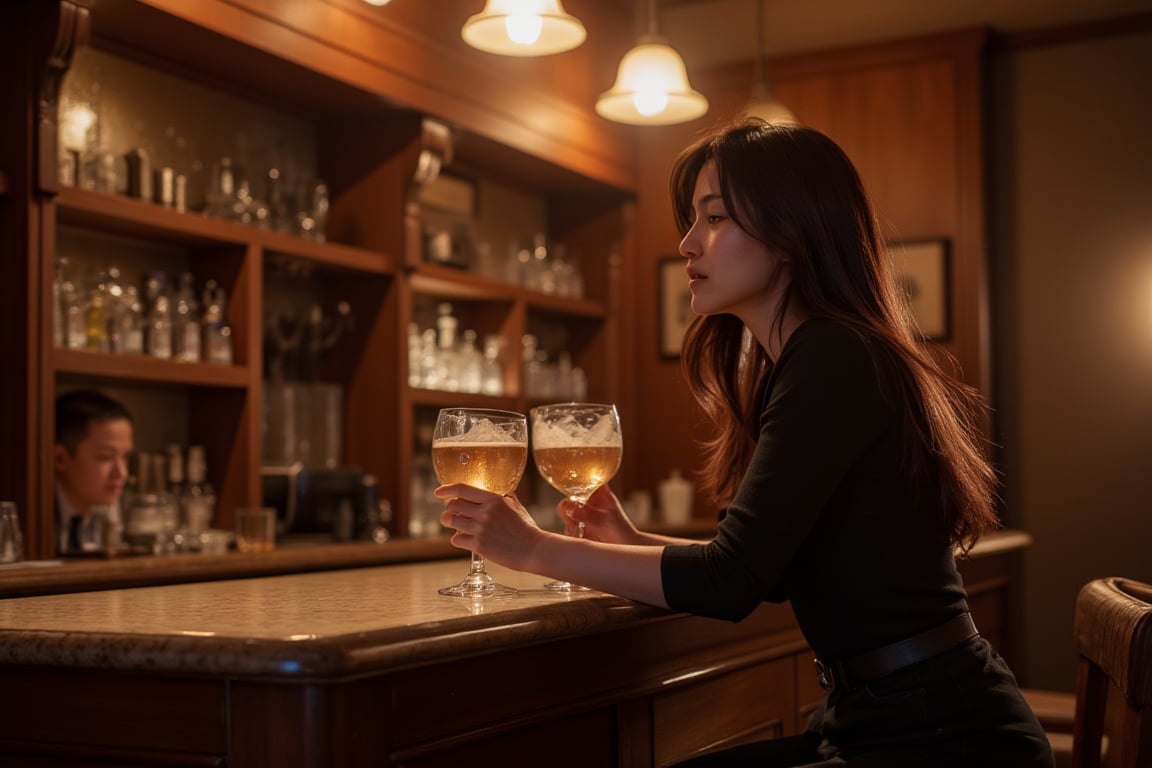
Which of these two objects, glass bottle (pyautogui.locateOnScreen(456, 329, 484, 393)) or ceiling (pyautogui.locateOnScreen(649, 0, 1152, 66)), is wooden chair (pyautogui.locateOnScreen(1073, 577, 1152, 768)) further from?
ceiling (pyautogui.locateOnScreen(649, 0, 1152, 66))

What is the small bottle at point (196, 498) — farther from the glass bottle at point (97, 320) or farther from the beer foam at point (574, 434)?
the beer foam at point (574, 434)

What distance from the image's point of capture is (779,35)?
18.2 feet

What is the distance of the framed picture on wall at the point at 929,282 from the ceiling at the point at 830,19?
0.88 meters

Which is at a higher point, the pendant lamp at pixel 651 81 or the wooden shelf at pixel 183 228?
the pendant lamp at pixel 651 81

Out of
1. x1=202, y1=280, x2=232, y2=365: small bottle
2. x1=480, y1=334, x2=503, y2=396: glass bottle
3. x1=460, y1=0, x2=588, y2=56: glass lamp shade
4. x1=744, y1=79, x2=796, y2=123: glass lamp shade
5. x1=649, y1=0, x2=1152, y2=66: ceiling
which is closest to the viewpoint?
x1=460, y1=0, x2=588, y2=56: glass lamp shade

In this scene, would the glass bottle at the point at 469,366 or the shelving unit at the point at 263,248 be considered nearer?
the shelving unit at the point at 263,248

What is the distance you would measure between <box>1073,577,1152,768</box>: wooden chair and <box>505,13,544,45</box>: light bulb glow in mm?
1899

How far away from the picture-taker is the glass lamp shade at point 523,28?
10.1 feet

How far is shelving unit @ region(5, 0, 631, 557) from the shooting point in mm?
3164

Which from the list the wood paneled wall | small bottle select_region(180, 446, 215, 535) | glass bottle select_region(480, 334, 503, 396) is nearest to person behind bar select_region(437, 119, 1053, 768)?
small bottle select_region(180, 446, 215, 535)

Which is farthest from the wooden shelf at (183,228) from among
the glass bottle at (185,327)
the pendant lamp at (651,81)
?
the pendant lamp at (651,81)

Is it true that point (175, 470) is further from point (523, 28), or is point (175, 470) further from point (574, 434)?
point (574, 434)

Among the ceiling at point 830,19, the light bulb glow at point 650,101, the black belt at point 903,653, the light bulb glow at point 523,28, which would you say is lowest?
the black belt at point 903,653

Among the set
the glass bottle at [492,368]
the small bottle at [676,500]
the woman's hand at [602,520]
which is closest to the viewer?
the woman's hand at [602,520]
